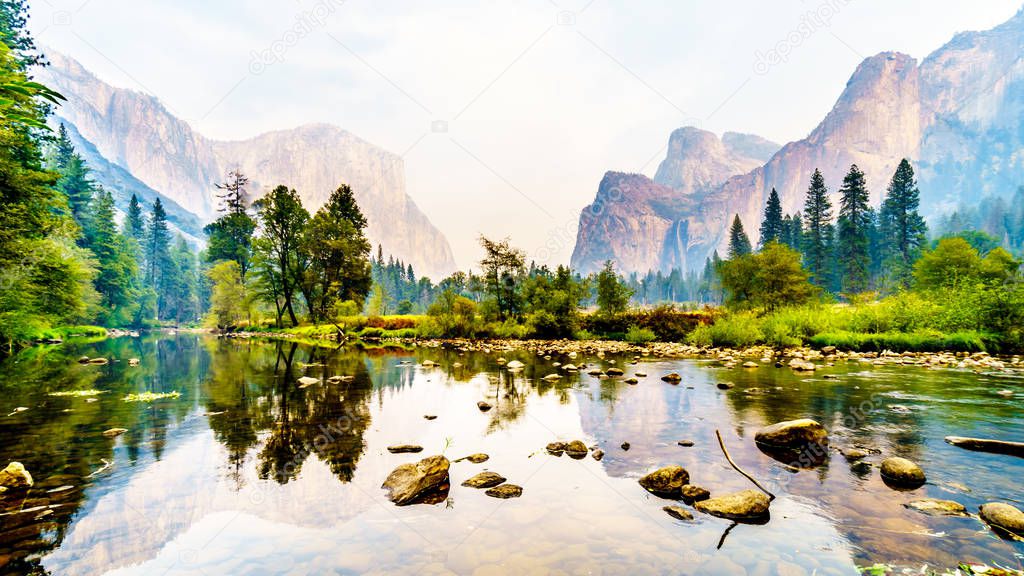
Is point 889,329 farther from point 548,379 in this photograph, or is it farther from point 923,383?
point 548,379

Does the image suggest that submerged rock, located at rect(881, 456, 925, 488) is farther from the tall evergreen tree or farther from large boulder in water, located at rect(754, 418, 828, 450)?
the tall evergreen tree

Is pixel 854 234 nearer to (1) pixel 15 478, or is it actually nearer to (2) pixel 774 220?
(2) pixel 774 220

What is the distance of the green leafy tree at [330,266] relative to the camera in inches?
2110

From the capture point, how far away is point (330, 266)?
2149 inches

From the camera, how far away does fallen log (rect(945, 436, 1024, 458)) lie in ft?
25.1

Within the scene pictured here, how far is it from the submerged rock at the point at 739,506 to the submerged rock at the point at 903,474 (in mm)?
2323

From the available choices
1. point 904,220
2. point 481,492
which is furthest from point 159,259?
point 904,220

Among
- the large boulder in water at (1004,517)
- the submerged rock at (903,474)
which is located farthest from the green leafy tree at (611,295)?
the large boulder in water at (1004,517)

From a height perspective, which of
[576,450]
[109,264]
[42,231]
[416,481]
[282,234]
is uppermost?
A: [282,234]

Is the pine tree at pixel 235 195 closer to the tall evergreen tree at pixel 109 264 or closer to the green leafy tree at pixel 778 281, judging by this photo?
the tall evergreen tree at pixel 109 264

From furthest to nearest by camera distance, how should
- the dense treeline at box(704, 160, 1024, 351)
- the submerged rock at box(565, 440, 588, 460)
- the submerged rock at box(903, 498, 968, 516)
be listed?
the dense treeline at box(704, 160, 1024, 351), the submerged rock at box(565, 440, 588, 460), the submerged rock at box(903, 498, 968, 516)

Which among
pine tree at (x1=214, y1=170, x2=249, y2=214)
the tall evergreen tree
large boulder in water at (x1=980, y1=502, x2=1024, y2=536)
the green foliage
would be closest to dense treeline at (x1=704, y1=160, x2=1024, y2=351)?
the green foliage

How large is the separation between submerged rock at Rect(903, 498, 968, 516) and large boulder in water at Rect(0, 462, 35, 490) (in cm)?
1219

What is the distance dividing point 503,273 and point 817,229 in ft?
233
